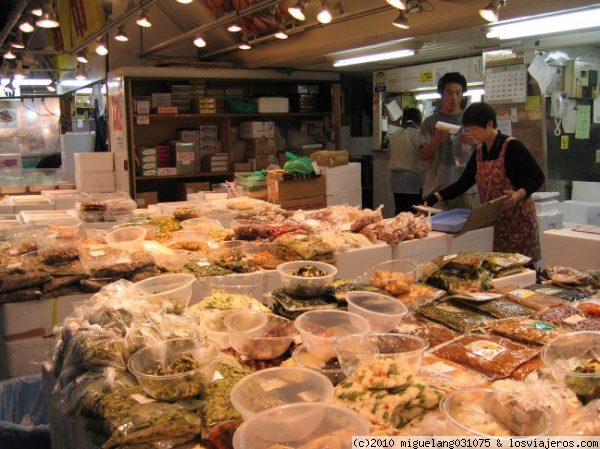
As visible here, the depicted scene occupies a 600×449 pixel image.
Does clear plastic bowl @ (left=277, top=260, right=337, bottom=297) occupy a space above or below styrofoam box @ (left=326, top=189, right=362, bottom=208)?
below

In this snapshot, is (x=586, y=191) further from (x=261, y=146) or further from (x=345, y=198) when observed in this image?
(x=261, y=146)

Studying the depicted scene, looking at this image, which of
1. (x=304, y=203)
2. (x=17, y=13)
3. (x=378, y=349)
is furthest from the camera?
(x=17, y=13)

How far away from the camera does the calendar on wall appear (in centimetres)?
570

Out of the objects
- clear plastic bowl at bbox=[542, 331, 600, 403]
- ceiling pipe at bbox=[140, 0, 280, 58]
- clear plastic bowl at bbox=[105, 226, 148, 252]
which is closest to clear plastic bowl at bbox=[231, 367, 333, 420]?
clear plastic bowl at bbox=[542, 331, 600, 403]

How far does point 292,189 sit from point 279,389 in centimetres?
381

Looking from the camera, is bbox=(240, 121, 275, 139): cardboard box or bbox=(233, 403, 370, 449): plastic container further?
bbox=(240, 121, 275, 139): cardboard box

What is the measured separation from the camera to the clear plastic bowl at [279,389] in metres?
1.53

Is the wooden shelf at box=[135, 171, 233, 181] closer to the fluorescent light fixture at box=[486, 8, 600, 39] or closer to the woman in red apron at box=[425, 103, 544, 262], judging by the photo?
the fluorescent light fixture at box=[486, 8, 600, 39]

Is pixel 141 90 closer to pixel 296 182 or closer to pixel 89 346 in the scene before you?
pixel 296 182

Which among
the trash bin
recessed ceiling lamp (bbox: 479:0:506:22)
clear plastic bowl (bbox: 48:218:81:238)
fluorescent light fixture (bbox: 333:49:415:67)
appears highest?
fluorescent light fixture (bbox: 333:49:415:67)

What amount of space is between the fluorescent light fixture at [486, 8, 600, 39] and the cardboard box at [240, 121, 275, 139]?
3376 mm

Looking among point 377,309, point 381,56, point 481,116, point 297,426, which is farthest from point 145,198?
point 297,426

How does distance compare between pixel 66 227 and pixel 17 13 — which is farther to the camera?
pixel 17 13

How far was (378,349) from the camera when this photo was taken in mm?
1752
